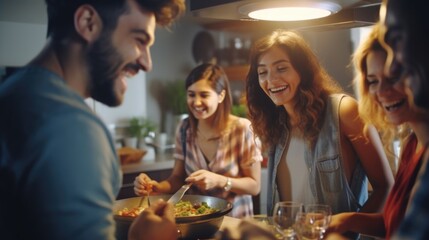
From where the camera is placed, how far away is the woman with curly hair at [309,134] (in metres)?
1.67

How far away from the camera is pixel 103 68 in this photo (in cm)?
98

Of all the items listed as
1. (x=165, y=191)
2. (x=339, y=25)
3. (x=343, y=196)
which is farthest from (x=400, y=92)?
(x=165, y=191)

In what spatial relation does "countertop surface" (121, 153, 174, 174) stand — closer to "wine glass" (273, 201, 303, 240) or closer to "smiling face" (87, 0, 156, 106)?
"wine glass" (273, 201, 303, 240)

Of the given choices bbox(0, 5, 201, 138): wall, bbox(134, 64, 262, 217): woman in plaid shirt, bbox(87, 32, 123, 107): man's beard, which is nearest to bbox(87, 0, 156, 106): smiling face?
bbox(87, 32, 123, 107): man's beard

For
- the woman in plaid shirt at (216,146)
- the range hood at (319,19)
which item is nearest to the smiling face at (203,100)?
the woman in plaid shirt at (216,146)

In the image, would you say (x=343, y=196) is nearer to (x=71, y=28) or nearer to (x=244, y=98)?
(x=244, y=98)

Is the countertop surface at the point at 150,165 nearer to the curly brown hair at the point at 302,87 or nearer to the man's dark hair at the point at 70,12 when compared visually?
the curly brown hair at the point at 302,87

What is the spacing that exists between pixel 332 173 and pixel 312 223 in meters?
0.55

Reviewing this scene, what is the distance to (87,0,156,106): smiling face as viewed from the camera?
0.97 meters

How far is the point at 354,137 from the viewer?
66.3 inches

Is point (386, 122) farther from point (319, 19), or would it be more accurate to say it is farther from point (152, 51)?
point (152, 51)

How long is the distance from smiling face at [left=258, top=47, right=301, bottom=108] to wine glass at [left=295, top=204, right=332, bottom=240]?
67cm

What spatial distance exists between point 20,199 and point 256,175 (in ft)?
5.41

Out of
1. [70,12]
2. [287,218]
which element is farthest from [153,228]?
[70,12]
